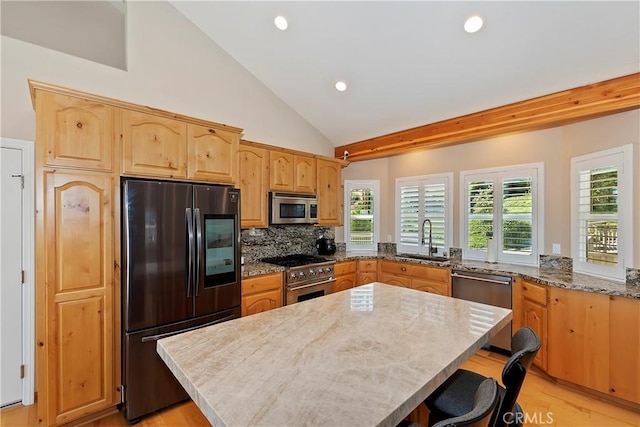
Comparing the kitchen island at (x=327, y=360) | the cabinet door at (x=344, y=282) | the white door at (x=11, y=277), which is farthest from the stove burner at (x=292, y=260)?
the white door at (x=11, y=277)

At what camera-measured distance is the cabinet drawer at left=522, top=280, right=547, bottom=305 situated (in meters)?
2.74

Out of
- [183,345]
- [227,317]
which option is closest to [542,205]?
[227,317]

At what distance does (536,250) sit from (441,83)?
215 cm

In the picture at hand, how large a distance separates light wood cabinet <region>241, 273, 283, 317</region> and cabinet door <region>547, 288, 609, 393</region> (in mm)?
2623

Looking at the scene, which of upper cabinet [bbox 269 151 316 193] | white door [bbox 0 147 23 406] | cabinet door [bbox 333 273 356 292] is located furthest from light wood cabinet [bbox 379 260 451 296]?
white door [bbox 0 147 23 406]

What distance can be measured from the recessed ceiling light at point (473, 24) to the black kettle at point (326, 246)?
2920 millimetres

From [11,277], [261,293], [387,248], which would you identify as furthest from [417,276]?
[11,277]

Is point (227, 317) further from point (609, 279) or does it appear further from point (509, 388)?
point (609, 279)

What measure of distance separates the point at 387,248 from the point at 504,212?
1680 millimetres

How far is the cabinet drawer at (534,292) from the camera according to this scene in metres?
2.74

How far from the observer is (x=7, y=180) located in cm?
238

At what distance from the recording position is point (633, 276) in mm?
2482

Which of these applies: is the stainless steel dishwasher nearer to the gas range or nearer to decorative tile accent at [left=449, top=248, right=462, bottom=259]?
decorative tile accent at [left=449, top=248, right=462, bottom=259]

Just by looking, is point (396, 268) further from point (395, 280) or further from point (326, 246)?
point (326, 246)
